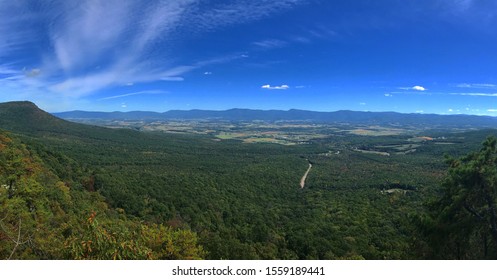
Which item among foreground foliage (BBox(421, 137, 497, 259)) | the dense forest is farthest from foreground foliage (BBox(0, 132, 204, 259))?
foreground foliage (BBox(421, 137, 497, 259))

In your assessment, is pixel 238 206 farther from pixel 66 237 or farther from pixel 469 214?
pixel 469 214

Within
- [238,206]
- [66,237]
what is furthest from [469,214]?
[238,206]

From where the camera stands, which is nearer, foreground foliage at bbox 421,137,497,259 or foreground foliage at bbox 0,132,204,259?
foreground foliage at bbox 0,132,204,259

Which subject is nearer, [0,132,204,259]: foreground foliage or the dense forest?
[0,132,204,259]: foreground foliage

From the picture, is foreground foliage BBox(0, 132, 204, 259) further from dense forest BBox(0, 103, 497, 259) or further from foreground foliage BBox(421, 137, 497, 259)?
foreground foliage BBox(421, 137, 497, 259)

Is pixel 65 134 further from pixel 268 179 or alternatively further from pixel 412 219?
pixel 412 219

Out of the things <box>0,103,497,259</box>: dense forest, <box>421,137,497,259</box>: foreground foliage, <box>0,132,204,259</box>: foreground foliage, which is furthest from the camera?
<box>0,103,497,259</box>: dense forest

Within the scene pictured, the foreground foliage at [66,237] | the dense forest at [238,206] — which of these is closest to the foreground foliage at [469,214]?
the dense forest at [238,206]

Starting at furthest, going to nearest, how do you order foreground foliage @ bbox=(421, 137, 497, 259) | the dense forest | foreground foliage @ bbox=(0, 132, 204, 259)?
the dense forest, foreground foliage @ bbox=(421, 137, 497, 259), foreground foliage @ bbox=(0, 132, 204, 259)
